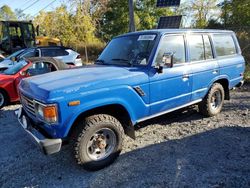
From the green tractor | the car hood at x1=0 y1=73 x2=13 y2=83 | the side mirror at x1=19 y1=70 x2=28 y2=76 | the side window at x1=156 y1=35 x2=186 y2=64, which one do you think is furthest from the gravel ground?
the green tractor

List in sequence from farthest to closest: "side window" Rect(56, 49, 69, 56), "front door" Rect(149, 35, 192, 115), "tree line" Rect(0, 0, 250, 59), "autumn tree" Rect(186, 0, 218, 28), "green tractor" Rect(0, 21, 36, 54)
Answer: "autumn tree" Rect(186, 0, 218, 28) < "tree line" Rect(0, 0, 250, 59) < "green tractor" Rect(0, 21, 36, 54) < "side window" Rect(56, 49, 69, 56) < "front door" Rect(149, 35, 192, 115)

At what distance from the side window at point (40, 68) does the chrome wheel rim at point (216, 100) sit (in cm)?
464

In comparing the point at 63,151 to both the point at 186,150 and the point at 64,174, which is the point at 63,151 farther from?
the point at 186,150

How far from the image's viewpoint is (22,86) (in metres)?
4.43

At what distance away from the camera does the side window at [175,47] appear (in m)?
4.72

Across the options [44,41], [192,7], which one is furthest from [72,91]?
[192,7]

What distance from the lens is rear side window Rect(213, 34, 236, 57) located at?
5.90m

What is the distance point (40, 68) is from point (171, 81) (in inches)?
189

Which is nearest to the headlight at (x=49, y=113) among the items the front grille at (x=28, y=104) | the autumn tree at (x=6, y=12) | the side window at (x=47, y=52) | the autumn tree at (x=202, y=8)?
the front grille at (x=28, y=104)

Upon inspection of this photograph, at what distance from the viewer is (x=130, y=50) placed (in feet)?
16.1

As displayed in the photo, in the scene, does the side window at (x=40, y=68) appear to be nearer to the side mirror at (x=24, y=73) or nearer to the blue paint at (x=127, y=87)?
the side mirror at (x=24, y=73)

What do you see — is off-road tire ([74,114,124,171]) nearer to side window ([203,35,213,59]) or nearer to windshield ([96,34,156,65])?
windshield ([96,34,156,65])

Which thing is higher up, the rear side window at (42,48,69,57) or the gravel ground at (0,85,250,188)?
the rear side window at (42,48,69,57)

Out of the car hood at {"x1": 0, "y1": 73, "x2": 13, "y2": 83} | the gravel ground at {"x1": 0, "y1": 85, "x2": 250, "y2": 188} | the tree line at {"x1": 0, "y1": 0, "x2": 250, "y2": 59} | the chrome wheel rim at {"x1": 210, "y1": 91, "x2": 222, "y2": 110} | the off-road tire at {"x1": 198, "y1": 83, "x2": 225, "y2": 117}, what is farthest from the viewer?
the tree line at {"x1": 0, "y1": 0, "x2": 250, "y2": 59}
